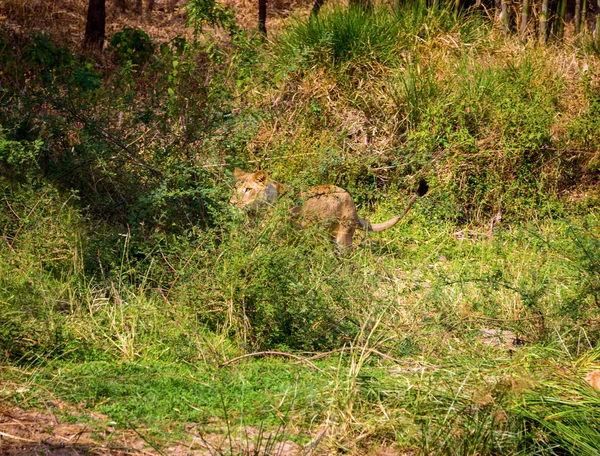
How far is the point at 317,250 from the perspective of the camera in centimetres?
621

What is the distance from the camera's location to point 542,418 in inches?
151

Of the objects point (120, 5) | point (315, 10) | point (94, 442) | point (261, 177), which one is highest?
point (315, 10)

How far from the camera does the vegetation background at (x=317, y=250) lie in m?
3.92

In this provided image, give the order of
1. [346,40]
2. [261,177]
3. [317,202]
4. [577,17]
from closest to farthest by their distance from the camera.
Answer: [317,202]
[261,177]
[346,40]
[577,17]

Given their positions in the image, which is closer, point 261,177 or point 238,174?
point 261,177

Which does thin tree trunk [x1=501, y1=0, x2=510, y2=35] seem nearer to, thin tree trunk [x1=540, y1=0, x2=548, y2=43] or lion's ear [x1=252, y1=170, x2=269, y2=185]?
thin tree trunk [x1=540, y1=0, x2=548, y2=43]

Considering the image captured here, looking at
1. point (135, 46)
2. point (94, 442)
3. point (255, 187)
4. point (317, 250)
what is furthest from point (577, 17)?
point (94, 442)

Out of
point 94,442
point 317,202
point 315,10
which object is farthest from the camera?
point 315,10

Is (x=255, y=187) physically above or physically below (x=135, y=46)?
above

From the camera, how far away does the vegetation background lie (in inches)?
154

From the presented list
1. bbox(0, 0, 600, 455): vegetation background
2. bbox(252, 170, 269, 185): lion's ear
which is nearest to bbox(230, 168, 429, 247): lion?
bbox(252, 170, 269, 185): lion's ear

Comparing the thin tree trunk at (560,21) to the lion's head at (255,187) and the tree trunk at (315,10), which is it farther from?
the lion's head at (255,187)

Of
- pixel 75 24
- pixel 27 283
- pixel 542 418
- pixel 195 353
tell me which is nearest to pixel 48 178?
pixel 27 283

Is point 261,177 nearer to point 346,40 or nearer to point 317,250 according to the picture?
point 317,250
